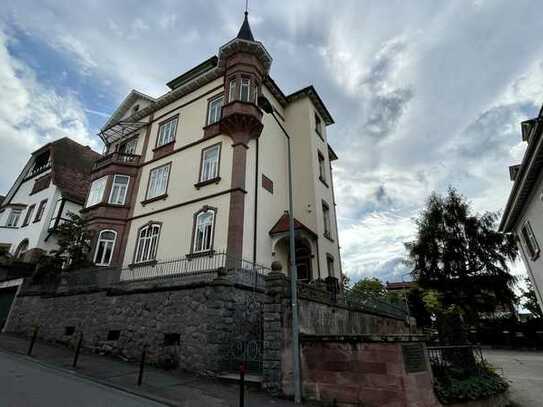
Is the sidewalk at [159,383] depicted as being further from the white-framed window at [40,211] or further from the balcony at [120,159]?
the white-framed window at [40,211]

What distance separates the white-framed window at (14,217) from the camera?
27.2 m

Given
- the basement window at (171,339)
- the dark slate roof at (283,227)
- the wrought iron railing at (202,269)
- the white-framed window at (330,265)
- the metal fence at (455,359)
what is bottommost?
the metal fence at (455,359)

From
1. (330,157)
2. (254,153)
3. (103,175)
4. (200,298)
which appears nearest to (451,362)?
(200,298)

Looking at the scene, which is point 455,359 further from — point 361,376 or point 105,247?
point 105,247

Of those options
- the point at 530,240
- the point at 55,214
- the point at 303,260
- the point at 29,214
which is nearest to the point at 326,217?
the point at 303,260

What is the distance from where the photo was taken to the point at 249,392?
25.3ft

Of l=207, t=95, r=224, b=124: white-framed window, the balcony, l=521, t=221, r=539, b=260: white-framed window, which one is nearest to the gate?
l=207, t=95, r=224, b=124: white-framed window

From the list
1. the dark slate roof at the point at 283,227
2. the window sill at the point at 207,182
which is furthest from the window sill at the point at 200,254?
the window sill at the point at 207,182

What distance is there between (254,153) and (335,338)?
446 inches

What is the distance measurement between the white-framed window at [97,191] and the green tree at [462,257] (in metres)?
26.3

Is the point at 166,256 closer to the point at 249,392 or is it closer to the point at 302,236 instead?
the point at 302,236

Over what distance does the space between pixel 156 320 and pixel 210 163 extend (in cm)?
901

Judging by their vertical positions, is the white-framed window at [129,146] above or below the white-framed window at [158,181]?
above

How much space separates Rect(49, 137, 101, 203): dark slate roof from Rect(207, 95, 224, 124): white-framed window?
50.2ft
